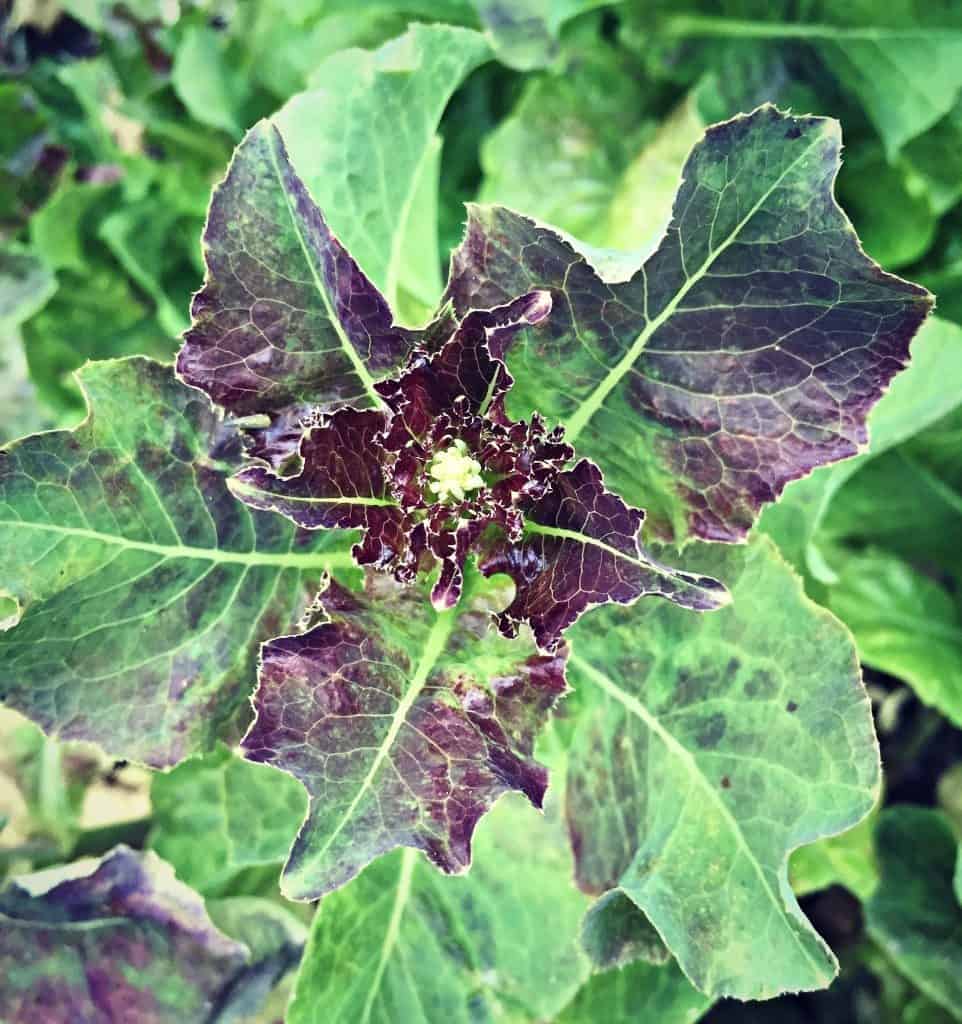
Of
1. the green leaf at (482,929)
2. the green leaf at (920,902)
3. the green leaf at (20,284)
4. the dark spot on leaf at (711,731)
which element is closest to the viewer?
the dark spot on leaf at (711,731)

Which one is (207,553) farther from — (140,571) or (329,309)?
(329,309)

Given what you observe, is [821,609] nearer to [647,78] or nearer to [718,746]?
[718,746]

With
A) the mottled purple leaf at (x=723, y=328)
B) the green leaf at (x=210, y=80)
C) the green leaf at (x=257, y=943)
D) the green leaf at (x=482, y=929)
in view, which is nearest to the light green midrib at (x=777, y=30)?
the green leaf at (x=210, y=80)

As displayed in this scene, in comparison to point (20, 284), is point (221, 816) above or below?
below

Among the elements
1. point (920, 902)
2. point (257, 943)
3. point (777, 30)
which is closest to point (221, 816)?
point (257, 943)

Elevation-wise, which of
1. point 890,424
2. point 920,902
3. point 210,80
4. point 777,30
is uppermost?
point 777,30

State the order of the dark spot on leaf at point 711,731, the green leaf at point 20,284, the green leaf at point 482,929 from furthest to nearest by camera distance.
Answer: the green leaf at point 20,284, the green leaf at point 482,929, the dark spot on leaf at point 711,731

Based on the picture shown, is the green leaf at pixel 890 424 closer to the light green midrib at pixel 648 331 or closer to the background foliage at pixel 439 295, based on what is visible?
the background foliage at pixel 439 295

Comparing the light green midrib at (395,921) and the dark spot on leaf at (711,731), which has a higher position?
the dark spot on leaf at (711,731)
